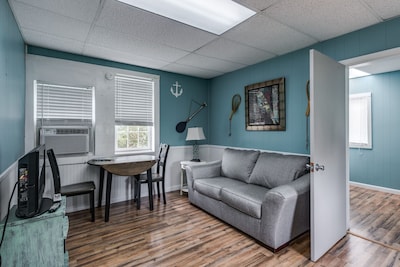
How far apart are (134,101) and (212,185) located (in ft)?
6.55

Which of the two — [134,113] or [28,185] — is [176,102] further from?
[28,185]

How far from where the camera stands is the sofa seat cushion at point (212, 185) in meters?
2.72

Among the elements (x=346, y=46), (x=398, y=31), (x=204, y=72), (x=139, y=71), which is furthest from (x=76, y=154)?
(x=398, y=31)

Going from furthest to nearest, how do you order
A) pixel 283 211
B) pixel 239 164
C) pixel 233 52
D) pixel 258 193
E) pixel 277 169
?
1. pixel 239 164
2. pixel 233 52
3. pixel 277 169
4. pixel 258 193
5. pixel 283 211

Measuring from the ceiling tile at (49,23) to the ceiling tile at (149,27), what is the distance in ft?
0.91

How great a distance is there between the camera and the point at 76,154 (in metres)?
3.11

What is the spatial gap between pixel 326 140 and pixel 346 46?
1223mm

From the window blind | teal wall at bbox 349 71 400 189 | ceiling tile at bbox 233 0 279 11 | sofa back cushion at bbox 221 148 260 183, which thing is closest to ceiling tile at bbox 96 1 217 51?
ceiling tile at bbox 233 0 279 11

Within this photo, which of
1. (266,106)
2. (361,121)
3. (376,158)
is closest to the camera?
(266,106)

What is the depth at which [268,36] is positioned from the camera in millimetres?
2461

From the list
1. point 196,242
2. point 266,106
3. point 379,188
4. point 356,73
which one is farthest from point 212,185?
point 356,73

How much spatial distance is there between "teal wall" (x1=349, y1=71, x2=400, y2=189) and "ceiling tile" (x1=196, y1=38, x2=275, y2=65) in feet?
7.94

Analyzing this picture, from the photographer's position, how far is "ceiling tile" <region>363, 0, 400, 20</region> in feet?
5.88

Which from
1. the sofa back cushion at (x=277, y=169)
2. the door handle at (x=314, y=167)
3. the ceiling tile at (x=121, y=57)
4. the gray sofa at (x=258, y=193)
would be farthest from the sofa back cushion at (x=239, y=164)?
the ceiling tile at (x=121, y=57)
